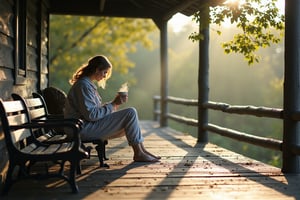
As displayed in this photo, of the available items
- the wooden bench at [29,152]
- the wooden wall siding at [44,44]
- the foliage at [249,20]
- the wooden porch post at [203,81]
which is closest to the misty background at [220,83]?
the wooden wall siding at [44,44]

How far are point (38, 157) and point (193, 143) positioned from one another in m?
4.47

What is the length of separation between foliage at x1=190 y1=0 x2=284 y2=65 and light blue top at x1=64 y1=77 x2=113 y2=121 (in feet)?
4.96

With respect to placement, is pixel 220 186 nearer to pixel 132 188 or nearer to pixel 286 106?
pixel 132 188

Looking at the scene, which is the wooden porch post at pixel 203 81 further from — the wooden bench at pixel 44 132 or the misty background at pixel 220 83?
the misty background at pixel 220 83

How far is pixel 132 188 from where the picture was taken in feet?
13.3

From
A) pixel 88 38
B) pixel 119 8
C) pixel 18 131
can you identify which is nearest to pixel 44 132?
pixel 18 131

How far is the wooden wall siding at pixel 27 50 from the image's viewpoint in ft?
15.0

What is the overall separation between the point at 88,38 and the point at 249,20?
15939 millimetres

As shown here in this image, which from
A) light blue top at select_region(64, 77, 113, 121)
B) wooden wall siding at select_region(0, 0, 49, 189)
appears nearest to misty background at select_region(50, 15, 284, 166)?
wooden wall siding at select_region(0, 0, 49, 189)

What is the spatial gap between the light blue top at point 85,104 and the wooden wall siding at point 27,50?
2.14 ft

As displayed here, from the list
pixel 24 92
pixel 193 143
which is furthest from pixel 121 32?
pixel 24 92

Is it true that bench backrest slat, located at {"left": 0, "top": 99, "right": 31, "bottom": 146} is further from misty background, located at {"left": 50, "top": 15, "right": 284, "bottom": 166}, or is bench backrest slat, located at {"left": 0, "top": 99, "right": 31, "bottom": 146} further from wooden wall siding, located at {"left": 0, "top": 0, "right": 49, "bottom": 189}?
misty background, located at {"left": 50, "top": 15, "right": 284, "bottom": 166}

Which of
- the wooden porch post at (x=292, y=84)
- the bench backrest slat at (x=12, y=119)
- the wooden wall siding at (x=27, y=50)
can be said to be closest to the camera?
the bench backrest slat at (x=12, y=119)

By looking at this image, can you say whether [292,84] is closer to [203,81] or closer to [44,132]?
[44,132]
